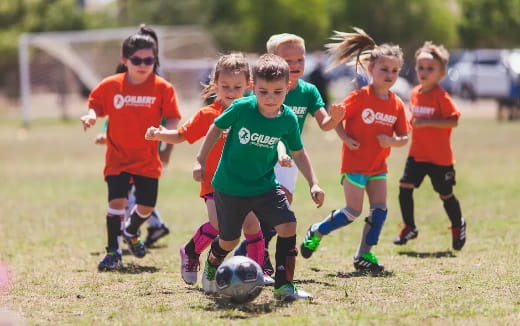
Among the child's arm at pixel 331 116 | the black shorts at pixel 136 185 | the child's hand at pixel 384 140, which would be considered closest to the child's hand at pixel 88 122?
the black shorts at pixel 136 185

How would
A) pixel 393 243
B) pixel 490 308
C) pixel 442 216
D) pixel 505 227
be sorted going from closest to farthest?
pixel 490 308, pixel 393 243, pixel 505 227, pixel 442 216

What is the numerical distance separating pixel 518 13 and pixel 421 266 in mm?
41819

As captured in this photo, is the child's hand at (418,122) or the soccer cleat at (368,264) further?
the child's hand at (418,122)

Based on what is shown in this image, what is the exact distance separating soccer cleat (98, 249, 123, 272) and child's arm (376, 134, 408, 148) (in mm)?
2383

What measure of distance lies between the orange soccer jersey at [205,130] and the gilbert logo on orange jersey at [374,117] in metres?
1.35

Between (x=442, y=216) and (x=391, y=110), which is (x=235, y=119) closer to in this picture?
(x=391, y=110)

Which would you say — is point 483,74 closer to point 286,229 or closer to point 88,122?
point 88,122

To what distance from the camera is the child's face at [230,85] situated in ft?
21.9

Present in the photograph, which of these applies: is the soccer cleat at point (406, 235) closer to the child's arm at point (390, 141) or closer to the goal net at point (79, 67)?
the child's arm at point (390, 141)

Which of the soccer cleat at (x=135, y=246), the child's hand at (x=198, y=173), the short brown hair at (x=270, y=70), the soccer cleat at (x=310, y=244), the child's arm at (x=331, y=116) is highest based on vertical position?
the short brown hair at (x=270, y=70)

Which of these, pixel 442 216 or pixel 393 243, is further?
pixel 442 216

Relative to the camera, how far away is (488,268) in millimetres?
7375

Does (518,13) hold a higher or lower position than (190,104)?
higher

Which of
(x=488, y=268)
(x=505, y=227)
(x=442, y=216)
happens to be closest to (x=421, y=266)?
(x=488, y=268)
